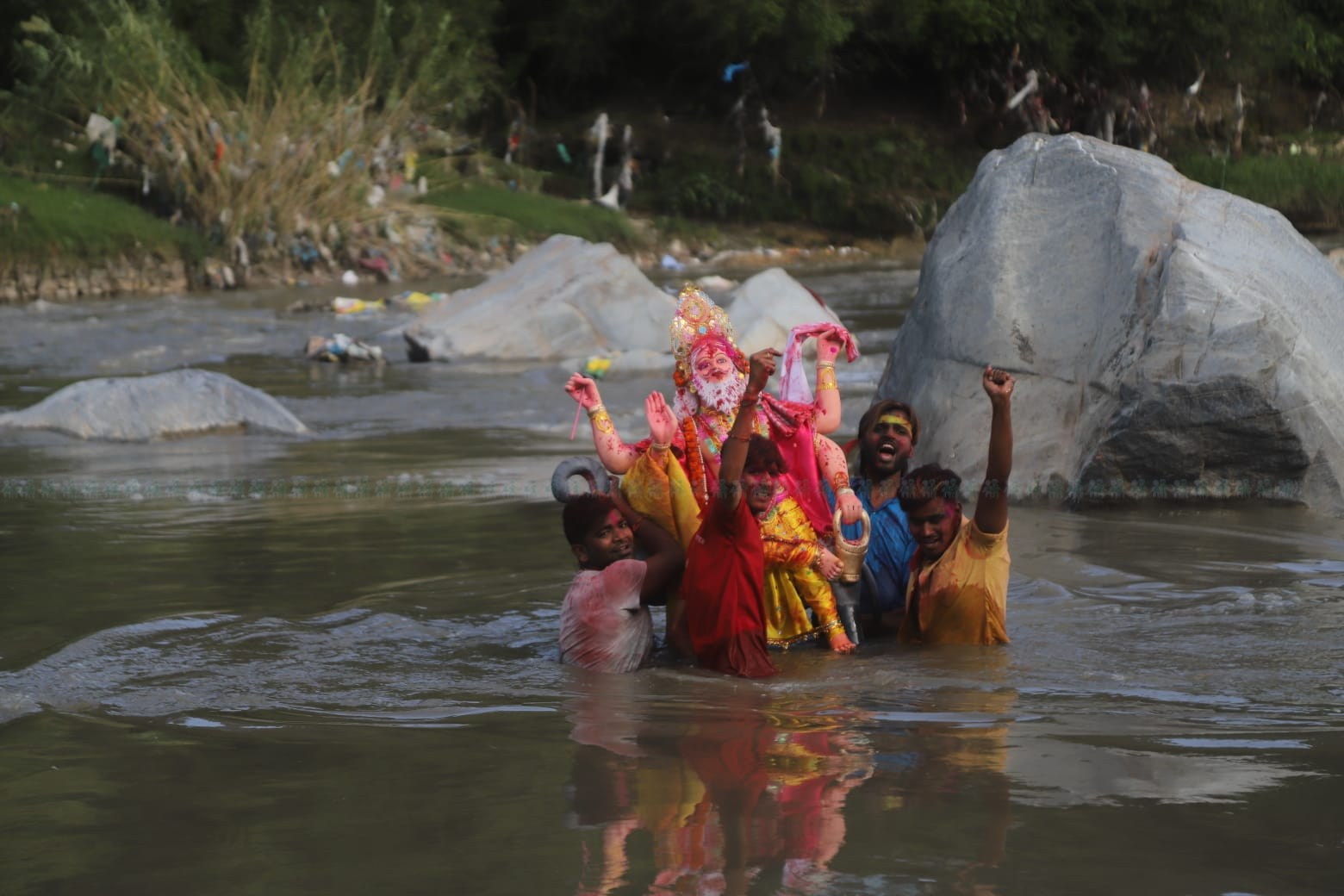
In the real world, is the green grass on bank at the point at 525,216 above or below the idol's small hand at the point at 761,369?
above

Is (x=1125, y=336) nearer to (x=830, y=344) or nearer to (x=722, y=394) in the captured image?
(x=830, y=344)

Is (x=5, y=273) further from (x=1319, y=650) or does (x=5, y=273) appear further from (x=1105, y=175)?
(x=1319, y=650)

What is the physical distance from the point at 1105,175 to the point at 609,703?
4.77 m

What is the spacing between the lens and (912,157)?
3253 cm

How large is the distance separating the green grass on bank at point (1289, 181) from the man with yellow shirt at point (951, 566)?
82.6 feet

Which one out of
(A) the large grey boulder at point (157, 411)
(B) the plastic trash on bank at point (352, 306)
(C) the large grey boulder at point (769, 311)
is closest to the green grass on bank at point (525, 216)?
(B) the plastic trash on bank at point (352, 306)

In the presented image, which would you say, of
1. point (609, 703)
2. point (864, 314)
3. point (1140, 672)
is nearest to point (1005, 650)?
point (1140, 672)

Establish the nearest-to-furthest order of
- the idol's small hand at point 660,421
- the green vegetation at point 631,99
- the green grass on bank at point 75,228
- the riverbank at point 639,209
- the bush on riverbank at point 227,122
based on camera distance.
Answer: the idol's small hand at point 660,421, the green grass on bank at point 75,228, the riverbank at point 639,209, the bush on riverbank at point 227,122, the green vegetation at point 631,99

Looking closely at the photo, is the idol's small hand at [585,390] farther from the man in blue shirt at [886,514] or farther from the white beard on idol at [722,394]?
the man in blue shirt at [886,514]

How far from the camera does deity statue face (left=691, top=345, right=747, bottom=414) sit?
601 centimetres

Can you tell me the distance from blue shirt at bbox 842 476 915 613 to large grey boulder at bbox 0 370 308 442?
566 cm

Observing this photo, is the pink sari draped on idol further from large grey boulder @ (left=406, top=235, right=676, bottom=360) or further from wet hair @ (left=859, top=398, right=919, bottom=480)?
large grey boulder @ (left=406, top=235, right=676, bottom=360)

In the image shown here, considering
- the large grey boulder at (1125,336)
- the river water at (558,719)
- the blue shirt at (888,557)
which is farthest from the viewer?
the large grey boulder at (1125,336)

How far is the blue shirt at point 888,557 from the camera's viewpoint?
20.4 ft
